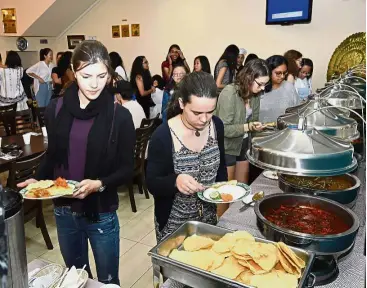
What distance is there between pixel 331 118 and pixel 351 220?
40 centimetres

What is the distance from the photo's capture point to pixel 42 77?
21.2 ft

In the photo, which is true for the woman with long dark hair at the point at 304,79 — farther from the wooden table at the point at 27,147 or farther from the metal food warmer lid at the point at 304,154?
the metal food warmer lid at the point at 304,154

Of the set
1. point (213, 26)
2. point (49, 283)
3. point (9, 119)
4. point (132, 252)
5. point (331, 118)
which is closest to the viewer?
point (49, 283)

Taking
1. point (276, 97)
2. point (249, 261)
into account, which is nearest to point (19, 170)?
point (249, 261)

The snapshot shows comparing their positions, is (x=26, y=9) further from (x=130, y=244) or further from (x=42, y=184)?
(x=42, y=184)

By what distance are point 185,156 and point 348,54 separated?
11.7ft

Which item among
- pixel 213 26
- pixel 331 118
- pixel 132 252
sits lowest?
pixel 132 252

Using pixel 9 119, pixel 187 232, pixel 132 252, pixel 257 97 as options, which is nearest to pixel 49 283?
pixel 187 232

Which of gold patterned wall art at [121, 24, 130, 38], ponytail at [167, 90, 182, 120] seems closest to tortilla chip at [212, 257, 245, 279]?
ponytail at [167, 90, 182, 120]

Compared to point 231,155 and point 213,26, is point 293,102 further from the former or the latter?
point 213,26

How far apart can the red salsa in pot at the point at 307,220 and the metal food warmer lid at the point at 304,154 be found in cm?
38

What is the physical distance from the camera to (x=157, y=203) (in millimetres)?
1626

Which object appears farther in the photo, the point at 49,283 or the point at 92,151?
the point at 92,151

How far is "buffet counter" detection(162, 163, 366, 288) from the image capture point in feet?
3.75
